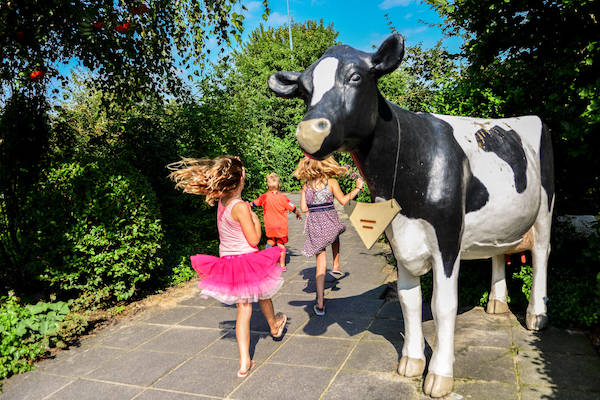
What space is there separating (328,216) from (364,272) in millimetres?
1686

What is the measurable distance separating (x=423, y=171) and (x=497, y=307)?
2.37 metres

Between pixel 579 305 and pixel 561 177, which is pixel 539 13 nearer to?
pixel 561 177

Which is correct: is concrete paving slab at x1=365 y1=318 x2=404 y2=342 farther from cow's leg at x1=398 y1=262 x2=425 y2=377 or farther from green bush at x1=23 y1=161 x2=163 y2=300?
green bush at x1=23 y1=161 x2=163 y2=300

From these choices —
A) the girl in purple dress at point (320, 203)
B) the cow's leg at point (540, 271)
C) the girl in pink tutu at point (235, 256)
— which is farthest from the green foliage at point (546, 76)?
the girl in pink tutu at point (235, 256)

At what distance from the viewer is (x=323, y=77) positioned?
2.53 metres

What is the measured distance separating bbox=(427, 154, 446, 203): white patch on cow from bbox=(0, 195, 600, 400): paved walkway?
146 cm

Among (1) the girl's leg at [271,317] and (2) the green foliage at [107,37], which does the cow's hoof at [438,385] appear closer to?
(1) the girl's leg at [271,317]

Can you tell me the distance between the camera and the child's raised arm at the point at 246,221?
3.54 m

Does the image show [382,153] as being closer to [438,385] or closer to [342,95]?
[342,95]

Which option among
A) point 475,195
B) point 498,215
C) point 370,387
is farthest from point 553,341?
point 370,387

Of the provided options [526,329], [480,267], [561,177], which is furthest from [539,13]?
[526,329]

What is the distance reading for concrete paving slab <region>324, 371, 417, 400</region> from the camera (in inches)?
117

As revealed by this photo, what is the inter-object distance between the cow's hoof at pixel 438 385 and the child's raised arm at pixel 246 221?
179cm

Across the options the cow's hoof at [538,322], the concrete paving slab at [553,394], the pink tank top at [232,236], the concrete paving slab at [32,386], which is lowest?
the concrete paving slab at [32,386]
